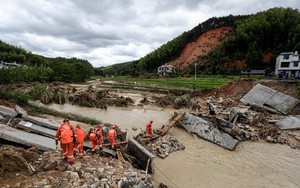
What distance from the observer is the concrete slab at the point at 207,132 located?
11.9 m

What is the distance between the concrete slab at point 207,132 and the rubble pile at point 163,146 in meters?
2.33

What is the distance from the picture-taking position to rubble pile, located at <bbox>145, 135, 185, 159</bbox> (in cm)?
1040

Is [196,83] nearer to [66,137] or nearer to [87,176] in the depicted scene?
[66,137]

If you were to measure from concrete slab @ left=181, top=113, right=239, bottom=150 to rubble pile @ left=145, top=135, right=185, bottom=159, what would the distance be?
2.33 metres

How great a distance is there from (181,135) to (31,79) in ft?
156

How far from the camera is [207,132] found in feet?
42.8

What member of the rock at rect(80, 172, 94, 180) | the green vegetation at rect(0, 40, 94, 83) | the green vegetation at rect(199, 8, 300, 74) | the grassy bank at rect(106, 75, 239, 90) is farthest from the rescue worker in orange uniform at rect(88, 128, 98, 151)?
the green vegetation at rect(199, 8, 300, 74)

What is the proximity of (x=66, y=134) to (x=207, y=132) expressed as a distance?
9739 millimetres

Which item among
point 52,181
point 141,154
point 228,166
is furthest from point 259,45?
point 52,181

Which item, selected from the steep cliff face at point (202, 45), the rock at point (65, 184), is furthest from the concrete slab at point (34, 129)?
the steep cliff face at point (202, 45)

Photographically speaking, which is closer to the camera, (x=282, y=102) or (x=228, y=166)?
(x=228, y=166)

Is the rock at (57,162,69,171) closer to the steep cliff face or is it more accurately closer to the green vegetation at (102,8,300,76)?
the green vegetation at (102,8,300,76)

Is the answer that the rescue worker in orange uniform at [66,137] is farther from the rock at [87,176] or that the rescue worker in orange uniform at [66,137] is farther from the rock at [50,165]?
the rock at [87,176]

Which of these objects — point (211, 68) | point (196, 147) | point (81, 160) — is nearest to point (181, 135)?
point (196, 147)
